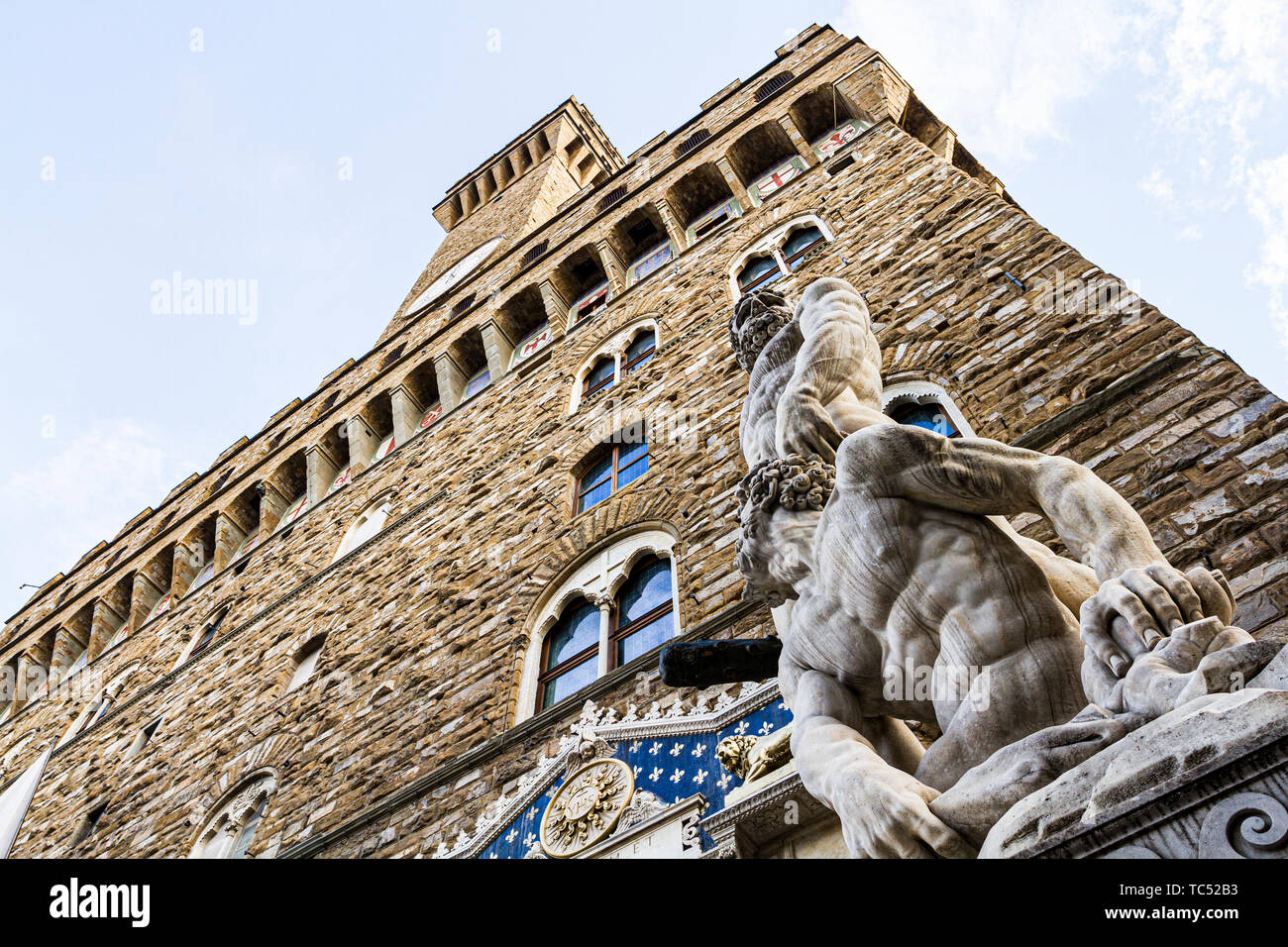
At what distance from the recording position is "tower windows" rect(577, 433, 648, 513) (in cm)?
749

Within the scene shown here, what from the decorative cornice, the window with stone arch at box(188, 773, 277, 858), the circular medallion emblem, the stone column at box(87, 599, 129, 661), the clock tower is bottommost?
the circular medallion emblem

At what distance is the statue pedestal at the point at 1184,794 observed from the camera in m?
1.45

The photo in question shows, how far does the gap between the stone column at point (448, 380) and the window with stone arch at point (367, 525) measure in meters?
1.77

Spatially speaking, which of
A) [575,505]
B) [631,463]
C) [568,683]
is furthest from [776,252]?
[568,683]

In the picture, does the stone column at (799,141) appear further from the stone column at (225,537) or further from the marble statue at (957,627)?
the stone column at (225,537)

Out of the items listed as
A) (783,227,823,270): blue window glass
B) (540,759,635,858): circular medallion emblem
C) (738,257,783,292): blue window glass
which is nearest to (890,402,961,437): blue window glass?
(540,759,635,858): circular medallion emblem

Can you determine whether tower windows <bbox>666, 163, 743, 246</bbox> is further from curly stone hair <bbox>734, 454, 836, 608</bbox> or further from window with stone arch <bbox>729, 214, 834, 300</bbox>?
curly stone hair <bbox>734, 454, 836, 608</bbox>

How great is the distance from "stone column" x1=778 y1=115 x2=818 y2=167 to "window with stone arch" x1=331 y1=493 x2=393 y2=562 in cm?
561

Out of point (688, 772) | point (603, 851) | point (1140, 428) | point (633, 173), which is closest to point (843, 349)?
point (1140, 428)

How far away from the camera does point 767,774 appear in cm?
379

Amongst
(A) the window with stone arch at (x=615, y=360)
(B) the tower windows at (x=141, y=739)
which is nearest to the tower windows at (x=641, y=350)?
(A) the window with stone arch at (x=615, y=360)

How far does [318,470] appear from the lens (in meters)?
13.4
